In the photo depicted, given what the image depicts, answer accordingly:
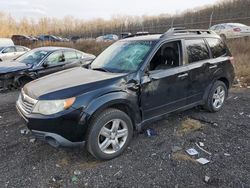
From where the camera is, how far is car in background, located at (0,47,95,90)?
779cm

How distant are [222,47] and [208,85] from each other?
1038mm

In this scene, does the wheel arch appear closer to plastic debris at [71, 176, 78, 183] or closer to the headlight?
the headlight

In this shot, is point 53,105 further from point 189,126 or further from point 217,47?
point 217,47

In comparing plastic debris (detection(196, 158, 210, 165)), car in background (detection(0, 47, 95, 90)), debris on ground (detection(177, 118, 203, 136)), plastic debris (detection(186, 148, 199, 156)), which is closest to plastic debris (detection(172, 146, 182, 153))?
plastic debris (detection(186, 148, 199, 156))

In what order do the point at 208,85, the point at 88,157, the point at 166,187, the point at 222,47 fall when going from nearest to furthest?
1. the point at 166,187
2. the point at 88,157
3. the point at 208,85
4. the point at 222,47

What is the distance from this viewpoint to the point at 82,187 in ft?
10.1

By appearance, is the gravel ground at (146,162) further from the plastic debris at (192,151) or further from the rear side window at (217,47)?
the rear side window at (217,47)

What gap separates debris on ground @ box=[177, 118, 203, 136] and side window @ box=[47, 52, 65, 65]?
212 inches

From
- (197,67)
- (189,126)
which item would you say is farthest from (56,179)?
(197,67)

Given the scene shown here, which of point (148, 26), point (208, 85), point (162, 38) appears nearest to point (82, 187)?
point (162, 38)

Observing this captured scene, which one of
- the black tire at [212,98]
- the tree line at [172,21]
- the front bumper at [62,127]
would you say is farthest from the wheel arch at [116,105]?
the tree line at [172,21]

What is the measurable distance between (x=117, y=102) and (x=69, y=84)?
2.44 feet

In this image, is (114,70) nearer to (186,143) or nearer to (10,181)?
(186,143)

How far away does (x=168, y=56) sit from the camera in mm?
4527
